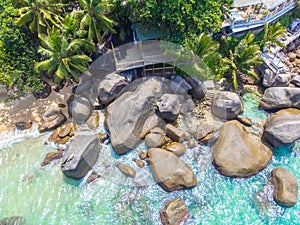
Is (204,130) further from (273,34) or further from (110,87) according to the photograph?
(273,34)

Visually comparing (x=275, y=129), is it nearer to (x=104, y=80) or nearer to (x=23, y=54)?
(x=104, y=80)

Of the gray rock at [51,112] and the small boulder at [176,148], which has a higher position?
the gray rock at [51,112]

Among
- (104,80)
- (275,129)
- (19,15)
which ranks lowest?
(275,129)

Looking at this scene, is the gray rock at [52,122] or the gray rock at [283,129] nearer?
the gray rock at [283,129]

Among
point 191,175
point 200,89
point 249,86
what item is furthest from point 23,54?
point 249,86

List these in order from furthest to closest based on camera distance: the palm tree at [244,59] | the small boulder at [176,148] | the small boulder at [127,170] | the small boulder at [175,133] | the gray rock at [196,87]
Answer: the gray rock at [196,87]
the palm tree at [244,59]
the small boulder at [175,133]
the small boulder at [176,148]
the small boulder at [127,170]

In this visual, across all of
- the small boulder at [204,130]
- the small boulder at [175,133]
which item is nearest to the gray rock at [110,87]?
the small boulder at [175,133]

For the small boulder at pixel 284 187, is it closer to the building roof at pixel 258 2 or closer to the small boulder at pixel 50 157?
the building roof at pixel 258 2
